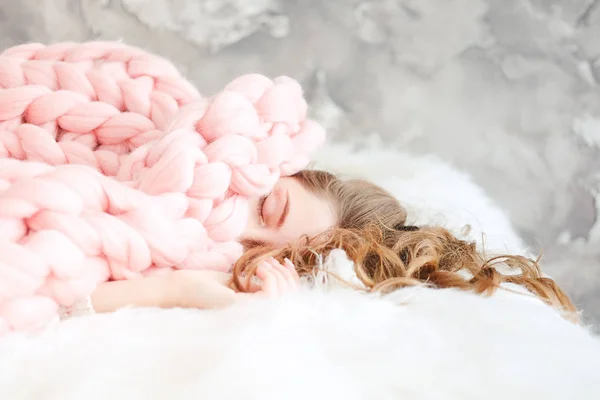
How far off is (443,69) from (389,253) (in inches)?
19.9

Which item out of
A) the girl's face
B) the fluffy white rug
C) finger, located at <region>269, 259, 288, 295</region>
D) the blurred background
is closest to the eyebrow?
the girl's face

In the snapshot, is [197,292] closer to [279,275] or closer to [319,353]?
[279,275]

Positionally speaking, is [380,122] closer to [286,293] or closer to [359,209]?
[359,209]

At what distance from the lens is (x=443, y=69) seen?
3.73 feet

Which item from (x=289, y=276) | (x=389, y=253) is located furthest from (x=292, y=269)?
(x=389, y=253)

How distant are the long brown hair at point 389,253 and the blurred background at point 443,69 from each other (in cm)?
24

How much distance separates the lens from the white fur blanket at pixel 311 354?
0.45m

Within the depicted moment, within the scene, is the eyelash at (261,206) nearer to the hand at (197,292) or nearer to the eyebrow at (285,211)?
the eyebrow at (285,211)

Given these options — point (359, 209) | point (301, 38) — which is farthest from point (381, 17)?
point (359, 209)

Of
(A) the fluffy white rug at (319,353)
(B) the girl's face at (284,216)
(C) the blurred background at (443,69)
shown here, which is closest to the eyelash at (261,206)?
(B) the girl's face at (284,216)

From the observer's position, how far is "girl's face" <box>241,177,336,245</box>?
0.83 m

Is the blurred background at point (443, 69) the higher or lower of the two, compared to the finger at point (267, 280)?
higher

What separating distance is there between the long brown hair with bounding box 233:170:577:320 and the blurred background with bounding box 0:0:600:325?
0.24 m

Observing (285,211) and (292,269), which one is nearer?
(292,269)
